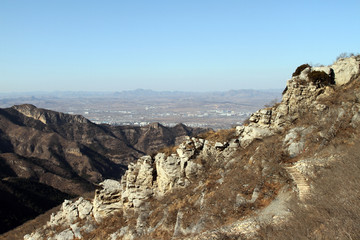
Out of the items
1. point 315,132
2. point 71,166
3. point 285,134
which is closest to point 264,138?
point 285,134

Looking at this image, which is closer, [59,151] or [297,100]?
[297,100]

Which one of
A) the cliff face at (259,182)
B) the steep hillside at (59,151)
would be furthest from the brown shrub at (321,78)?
the steep hillside at (59,151)

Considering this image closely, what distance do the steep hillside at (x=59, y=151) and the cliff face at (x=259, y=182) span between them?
4765 cm

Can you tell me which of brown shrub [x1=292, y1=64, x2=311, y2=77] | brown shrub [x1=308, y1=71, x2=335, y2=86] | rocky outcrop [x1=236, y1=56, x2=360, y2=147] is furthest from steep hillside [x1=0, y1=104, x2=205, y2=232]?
brown shrub [x1=308, y1=71, x2=335, y2=86]

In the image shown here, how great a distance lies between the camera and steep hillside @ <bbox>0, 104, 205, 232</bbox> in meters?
80.4

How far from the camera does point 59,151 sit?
464ft

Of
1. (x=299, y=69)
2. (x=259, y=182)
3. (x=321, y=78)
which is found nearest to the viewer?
(x=259, y=182)

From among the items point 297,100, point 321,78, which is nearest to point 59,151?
point 297,100

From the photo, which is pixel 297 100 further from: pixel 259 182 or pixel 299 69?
pixel 259 182

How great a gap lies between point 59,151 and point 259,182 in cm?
14108

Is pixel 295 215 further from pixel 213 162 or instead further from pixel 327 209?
pixel 213 162

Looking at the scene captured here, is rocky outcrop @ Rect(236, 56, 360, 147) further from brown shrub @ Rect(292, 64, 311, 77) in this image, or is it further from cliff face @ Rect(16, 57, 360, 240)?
brown shrub @ Rect(292, 64, 311, 77)

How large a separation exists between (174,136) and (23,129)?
3498 inches

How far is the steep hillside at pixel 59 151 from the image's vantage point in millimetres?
80375
